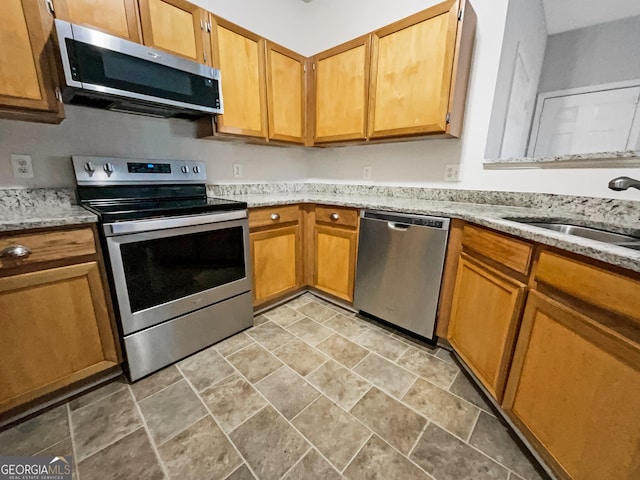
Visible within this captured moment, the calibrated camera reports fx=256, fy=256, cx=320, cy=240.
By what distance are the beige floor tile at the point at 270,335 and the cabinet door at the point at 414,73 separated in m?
1.60

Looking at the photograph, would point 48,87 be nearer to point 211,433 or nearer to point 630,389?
point 211,433

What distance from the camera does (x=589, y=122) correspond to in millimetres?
2453

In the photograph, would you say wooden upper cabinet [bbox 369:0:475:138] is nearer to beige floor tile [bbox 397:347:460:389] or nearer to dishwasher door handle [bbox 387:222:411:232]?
dishwasher door handle [bbox 387:222:411:232]

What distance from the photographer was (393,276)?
173 centimetres

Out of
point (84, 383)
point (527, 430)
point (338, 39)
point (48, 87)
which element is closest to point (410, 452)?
point (527, 430)

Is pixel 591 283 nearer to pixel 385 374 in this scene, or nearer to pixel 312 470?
pixel 385 374

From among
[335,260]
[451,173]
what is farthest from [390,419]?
[451,173]

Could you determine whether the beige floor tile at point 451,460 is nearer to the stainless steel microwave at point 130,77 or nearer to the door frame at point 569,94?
the stainless steel microwave at point 130,77

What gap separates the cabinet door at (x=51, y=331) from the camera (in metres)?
1.03

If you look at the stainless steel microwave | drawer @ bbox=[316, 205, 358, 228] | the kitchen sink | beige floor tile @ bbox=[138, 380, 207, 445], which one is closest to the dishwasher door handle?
drawer @ bbox=[316, 205, 358, 228]

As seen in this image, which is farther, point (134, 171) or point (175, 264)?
point (134, 171)

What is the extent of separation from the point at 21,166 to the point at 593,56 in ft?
15.8

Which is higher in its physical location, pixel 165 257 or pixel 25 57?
pixel 25 57

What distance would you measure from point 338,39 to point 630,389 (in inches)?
111
